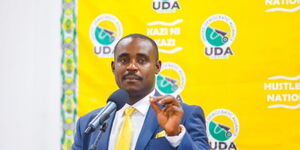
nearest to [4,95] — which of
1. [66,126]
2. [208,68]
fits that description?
[66,126]

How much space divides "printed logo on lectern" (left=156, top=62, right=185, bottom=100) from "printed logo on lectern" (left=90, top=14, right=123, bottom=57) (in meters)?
0.36

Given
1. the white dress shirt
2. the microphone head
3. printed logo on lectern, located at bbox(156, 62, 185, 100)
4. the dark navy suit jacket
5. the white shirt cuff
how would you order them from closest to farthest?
the microphone head < the white shirt cuff < the dark navy suit jacket < the white dress shirt < printed logo on lectern, located at bbox(156, 62, 185, 100)

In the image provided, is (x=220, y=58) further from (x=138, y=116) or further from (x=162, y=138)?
(x=162, y=138)

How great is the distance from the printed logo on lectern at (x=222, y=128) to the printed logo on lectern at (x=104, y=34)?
76 centimetres

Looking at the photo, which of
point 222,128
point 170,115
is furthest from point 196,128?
point 222,128

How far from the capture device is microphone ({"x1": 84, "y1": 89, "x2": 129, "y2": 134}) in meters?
1.12

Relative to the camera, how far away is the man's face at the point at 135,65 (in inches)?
64.4

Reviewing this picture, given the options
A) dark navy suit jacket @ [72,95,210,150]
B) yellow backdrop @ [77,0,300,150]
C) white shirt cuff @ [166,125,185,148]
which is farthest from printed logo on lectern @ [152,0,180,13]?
white shirt cuff @ [166,125,185,148]

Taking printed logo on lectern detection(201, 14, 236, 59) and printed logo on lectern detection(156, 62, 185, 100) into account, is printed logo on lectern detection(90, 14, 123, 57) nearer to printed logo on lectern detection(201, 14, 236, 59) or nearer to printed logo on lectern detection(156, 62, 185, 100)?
printed logo on lectern detection(156, 62, 185, 100)

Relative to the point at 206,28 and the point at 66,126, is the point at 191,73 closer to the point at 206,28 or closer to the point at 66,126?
the point at 206,28

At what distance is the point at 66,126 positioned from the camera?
255cm

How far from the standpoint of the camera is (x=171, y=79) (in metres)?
2.43

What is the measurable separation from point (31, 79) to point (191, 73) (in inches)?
42.3

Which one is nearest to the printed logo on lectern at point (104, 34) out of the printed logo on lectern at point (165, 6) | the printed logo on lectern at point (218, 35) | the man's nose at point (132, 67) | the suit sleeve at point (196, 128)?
the printed logo on lectern at point (165, 6)
